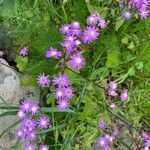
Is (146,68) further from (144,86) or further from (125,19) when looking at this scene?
(125,19)

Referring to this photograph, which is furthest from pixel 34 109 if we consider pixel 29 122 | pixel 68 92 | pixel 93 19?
pixel 93 19

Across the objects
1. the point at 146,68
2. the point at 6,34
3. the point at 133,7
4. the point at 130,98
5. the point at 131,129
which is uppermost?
the point at 133,7

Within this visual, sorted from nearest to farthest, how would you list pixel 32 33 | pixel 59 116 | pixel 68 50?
pixel 68 50 < pixel 59 116 < pixel 32 33

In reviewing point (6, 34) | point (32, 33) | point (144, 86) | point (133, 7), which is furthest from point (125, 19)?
point (6, 34)

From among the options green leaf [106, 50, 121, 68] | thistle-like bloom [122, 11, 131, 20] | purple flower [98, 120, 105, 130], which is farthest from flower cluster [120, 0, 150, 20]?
purple flower [98, 120, 105, 130]

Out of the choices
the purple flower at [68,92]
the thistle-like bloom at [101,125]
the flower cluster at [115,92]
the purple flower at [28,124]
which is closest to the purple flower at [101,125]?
the thistle-like bloom at [101,125]

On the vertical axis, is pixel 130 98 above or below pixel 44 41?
below

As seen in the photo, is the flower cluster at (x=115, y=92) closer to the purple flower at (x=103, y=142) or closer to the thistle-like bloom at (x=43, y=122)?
the purple flower at (x=103, y=142)
